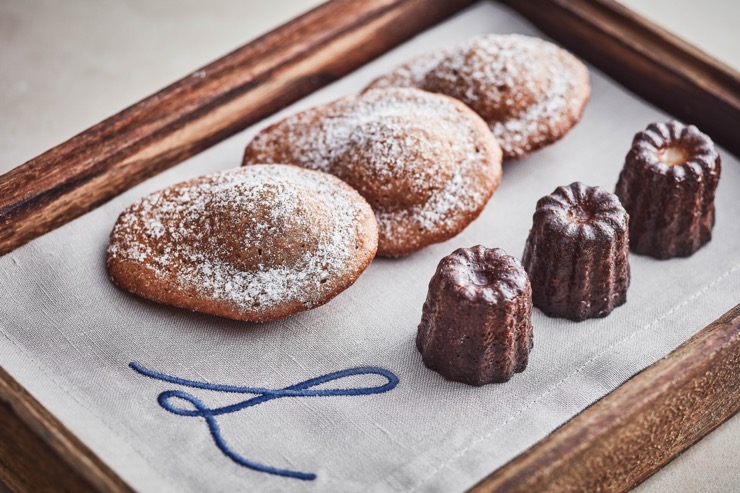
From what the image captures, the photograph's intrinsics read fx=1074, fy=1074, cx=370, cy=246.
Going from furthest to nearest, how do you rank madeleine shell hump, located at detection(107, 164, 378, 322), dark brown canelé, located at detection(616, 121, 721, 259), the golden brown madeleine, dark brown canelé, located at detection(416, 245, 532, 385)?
the golden brown madeleine
dark brown canelé, located at detection(616, 121, 721, 259)
madeleine shell hump, located at detection(107, 164, 378, 322)
dark brown canelé, located at detection(416, 245, 532, 385)

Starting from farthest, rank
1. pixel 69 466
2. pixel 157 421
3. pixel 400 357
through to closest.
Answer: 1. pixel 400 357
2. pixel 157 421
3. pixel 69 466

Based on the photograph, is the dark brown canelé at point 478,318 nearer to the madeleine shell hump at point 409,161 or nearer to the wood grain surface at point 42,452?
the madeleine shell hump at point 409,161

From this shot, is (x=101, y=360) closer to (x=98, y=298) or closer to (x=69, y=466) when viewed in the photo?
(x=98, y=298)

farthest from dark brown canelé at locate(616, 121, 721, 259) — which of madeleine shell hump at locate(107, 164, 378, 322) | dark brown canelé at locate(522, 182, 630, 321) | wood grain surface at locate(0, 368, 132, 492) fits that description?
wood grain surface at locate(0, 368, 132, 492)

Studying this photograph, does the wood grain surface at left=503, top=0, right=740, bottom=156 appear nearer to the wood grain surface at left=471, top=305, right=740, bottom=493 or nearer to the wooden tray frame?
the wooden tray frame

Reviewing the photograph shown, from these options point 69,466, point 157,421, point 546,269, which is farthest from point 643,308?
point 69,466

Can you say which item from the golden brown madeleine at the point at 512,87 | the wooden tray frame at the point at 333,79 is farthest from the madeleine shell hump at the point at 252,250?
the golden brown madeleine at the point at 512,87
